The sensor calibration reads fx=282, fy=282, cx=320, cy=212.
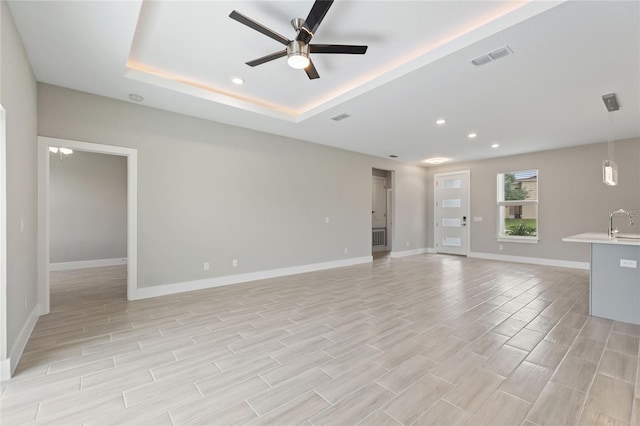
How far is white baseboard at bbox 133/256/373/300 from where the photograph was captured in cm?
417

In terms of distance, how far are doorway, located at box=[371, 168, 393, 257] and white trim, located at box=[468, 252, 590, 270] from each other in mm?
Answer: 2831

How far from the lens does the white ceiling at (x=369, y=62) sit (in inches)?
94.2

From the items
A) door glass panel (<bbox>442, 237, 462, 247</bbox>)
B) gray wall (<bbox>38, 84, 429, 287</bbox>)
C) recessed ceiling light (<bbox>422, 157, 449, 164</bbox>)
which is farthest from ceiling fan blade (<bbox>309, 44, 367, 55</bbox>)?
door glass panel (<bbox>442, 237, 462, 247</bbox>)

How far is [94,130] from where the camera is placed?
3824 mm

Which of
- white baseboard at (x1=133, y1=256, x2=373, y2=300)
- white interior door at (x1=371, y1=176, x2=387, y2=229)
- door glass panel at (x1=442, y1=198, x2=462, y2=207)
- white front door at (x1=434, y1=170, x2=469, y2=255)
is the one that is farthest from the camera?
white interior door at (x1=371, y1=176, x2=387, y2=229)

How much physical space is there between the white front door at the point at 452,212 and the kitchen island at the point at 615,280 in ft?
15.9

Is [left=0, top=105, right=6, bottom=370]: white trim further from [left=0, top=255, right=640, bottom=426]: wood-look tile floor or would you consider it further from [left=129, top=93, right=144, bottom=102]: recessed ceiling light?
[left=129, top=93, right=144, bottom=102]: recessed ceiling light

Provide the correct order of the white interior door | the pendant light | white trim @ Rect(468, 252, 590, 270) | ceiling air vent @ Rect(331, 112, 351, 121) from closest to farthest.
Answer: the pendant light < ceiling air vent @ Rect(331, 112, 351, 121) < white trim @ Rect(468, 252, 590, 270) < the white interior door

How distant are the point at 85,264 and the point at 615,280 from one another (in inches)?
365

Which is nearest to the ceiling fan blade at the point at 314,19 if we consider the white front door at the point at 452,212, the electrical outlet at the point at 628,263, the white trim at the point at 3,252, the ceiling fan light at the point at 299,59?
the ceiling fan light at the point at 299,59

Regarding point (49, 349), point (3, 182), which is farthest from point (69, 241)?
point (3, 182)

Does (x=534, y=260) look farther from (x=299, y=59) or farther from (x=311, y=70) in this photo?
(x=299, y=59)

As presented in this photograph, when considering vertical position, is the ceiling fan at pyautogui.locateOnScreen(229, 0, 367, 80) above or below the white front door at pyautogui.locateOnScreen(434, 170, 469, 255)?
above

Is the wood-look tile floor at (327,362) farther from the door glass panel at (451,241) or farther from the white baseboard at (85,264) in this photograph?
the door glass panel at (451,241)
